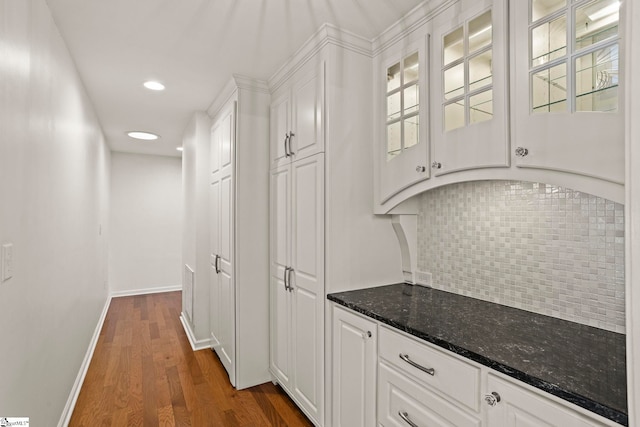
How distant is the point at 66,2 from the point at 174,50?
23.8 inches

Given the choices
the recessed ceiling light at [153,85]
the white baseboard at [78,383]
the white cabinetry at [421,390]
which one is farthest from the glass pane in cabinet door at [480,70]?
the white baseboard at [78,383]

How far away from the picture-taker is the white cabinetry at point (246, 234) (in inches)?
102

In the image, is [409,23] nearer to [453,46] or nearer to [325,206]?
[453,46]

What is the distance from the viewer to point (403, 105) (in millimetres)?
1901

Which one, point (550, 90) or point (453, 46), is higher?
point (453, 46)

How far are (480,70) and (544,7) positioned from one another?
0.30m

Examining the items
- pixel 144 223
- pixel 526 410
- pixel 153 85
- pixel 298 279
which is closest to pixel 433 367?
pixel 526 410

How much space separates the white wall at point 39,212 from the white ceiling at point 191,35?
0.16 m

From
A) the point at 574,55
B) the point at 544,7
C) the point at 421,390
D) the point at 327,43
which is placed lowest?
the point at 421,390

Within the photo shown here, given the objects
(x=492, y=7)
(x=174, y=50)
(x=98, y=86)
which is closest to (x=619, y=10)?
(x=492, y=7)

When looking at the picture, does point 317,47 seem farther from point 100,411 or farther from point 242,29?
point 100,411

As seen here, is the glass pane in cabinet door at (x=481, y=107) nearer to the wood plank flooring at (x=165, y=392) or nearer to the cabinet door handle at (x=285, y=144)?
the cabinet door handle at (x=285, y=144)

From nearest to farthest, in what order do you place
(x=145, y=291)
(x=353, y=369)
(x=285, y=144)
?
(x=353, y=369) < (x=285, y=144) < (x=145, y=291)

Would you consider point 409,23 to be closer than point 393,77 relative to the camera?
Yes
